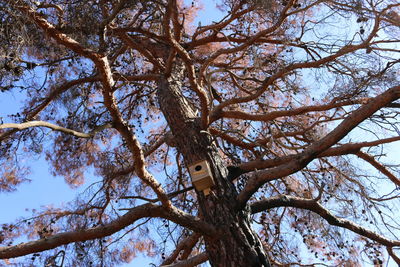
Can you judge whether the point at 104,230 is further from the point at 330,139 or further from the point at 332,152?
the point at 332,152

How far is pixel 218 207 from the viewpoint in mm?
2600

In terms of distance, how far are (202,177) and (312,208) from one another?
2.34 feet

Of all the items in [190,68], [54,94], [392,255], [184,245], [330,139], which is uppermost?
[54,94]

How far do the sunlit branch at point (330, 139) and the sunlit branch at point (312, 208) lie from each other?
0.25 m

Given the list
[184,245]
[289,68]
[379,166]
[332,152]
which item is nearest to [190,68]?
[289,68]

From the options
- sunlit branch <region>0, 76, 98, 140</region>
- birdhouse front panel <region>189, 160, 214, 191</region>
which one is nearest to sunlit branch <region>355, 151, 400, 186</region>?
birdhouse front panel <region>189, 160, 214, 191</region>

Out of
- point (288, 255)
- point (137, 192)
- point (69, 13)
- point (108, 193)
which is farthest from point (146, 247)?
point (69, 13)

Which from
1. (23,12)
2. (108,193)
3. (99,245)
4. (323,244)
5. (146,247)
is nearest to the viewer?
(23,12)

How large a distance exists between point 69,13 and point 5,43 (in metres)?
0.42

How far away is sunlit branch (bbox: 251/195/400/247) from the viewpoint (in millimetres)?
2635

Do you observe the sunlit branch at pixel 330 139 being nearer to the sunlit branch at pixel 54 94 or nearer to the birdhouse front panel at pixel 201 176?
the birdhouse front panel at pixel 201 176

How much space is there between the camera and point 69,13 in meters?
2.53

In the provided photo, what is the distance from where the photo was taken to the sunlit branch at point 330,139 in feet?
7.18

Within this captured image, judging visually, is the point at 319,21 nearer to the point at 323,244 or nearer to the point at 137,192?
the point at 323,244
